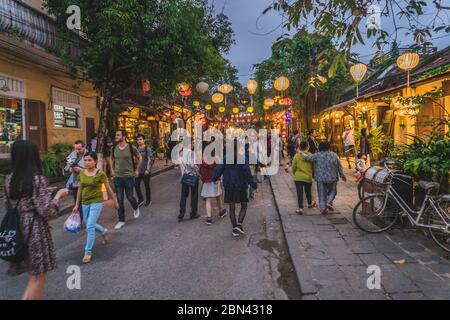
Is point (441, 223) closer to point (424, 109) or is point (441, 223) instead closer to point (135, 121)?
point (424, 109)

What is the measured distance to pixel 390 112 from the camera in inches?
623

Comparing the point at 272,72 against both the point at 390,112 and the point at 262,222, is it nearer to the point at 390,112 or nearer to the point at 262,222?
the point at 390,112

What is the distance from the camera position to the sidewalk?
13.0ft

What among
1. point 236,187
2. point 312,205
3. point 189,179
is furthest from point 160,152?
point 236,187

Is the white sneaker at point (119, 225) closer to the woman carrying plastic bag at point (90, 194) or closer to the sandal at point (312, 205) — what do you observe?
the woman carrying plastic bag at point (90, 194)

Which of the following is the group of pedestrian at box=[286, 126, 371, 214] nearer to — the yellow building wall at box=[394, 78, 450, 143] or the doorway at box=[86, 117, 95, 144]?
the yellow building wall at box=[394, 78, 450, 143]

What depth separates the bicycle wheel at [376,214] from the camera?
20.4 ft

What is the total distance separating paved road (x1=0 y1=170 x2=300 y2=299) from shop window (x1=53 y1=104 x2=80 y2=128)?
7.71 meters

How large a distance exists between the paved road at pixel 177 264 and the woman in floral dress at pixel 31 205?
0.86m

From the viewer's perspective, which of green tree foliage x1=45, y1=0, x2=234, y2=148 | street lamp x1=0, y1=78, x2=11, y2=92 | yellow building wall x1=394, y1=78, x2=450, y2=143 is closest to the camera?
green tree foliage x1=45, y1=0, x2=234, y2=148

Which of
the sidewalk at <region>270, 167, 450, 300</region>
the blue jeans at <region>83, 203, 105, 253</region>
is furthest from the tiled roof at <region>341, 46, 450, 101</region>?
the blue jeans at <region>83, 203, 105, 253</region>

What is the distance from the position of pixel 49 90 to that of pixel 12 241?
37.9 ft

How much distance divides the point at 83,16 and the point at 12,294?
8.64 meters

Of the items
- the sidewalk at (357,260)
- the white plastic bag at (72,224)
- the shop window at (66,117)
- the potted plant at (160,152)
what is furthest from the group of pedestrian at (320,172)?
the potted plant at (160,152)
